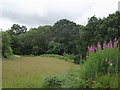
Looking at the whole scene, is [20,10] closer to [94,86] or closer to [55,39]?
[94,86]

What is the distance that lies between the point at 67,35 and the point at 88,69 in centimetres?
1038

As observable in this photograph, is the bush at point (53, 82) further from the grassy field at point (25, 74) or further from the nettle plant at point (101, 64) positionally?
the nettle plant at point (101, 64)

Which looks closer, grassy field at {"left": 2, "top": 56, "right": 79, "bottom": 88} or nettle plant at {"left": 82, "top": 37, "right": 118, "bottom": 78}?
grassy field at {"left": 2, "top": 56, "right": 79, "bottom": 88}

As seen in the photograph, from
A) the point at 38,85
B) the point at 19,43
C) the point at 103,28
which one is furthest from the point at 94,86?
the point at 19,43

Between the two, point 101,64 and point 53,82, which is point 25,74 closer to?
point 53,82

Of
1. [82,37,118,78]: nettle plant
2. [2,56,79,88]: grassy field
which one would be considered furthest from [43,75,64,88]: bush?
[82,37,118,78]: nettle plant

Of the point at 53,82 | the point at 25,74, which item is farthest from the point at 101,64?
the point at 25,74

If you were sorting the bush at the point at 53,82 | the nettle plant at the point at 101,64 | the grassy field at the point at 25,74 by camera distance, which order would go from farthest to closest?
1. the nettle plant at the point at 101,64
2. the grassy field at the point at 25,74
3. the bush at the point at 53,82

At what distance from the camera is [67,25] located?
12.1 meters

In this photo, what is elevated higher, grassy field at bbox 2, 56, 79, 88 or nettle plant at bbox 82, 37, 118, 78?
nettle plant at bbox 82, 37, 118, 78

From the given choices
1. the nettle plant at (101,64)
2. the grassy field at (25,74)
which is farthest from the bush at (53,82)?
the nettle plant at (101,64)

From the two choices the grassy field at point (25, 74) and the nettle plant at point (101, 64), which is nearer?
the grassy field at point (25, 74)

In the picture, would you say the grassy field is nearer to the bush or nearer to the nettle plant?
the bush

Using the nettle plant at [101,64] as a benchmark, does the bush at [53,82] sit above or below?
below
